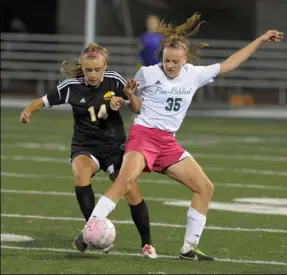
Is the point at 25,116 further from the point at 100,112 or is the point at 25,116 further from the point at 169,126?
the point at 169,126

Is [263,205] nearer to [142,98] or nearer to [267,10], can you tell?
[142,98]

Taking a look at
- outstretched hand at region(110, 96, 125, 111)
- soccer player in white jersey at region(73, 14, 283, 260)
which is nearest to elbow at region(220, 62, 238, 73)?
soccer player in white jersey at region(73, 14, 283, 260)

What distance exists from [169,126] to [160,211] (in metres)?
2.98

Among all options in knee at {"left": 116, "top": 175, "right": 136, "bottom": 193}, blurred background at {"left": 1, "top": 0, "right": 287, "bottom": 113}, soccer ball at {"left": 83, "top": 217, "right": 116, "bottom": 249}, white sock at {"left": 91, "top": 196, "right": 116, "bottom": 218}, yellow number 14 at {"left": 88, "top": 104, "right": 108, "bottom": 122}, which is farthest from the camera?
blurred background at {"left": 1, "top": 0, "right": 287, "bottom": 113}

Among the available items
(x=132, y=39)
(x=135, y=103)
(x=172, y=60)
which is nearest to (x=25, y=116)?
(x=135, y=103)

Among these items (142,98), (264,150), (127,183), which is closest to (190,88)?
(142,98)

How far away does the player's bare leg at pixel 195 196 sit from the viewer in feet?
25.8

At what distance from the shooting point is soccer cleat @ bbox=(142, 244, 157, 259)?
26.4 feet

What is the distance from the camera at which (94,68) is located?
324 inches

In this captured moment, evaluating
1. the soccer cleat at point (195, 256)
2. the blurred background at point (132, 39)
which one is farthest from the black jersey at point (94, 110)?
the blurred background at point (132, 39)

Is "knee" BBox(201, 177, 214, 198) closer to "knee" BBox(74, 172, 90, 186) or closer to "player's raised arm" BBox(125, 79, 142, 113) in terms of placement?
"player's raised arm" BBox(125, 79, 142, 113)

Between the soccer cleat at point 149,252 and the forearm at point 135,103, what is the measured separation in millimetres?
979

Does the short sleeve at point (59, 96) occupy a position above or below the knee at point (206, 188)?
above

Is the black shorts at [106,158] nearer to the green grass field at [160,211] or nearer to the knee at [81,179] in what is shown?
the knee at [81,179]
